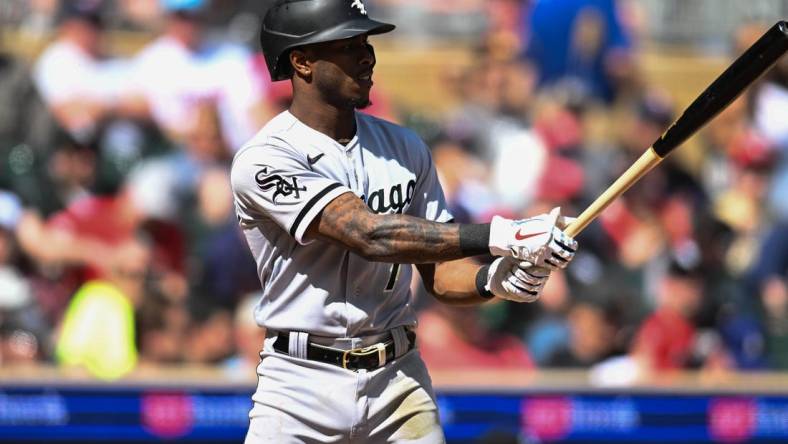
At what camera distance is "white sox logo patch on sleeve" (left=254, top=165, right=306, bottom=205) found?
3.58 meters

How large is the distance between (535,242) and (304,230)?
2.04 feet

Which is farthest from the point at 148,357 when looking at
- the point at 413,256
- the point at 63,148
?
the point at 413,256

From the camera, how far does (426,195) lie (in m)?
3.96

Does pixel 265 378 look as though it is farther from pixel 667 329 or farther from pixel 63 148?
pixel 63 148

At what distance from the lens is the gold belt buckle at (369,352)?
3.69 meters

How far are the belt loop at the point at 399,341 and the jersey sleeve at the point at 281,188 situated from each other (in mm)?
393

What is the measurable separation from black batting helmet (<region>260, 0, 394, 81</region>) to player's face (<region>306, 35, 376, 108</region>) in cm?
5

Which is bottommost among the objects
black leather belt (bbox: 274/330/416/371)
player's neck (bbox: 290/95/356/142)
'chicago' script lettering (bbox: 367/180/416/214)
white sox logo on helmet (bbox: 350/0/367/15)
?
black leather belt (bbox: 274/330/416/371)

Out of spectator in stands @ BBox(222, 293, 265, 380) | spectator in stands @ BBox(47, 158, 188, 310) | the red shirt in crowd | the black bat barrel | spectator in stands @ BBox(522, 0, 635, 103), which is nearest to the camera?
the black bat barrel

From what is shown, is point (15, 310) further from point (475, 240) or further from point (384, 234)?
point (475, 240)

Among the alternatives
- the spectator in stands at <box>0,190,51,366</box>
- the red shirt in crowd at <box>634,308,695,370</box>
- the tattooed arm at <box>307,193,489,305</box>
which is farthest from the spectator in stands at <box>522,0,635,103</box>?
the tattooed arm at <box>307,193,489,305</box>

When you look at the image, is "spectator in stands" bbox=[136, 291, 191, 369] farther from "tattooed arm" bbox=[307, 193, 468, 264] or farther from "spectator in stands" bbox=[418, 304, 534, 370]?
"tattooed arm" bbox=[307, 193, 468, 264]

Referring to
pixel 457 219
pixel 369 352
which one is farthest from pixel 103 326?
pixel 369 352

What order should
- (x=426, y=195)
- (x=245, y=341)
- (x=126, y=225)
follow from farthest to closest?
(x=126, y=225)
(x=245, y=341)
(x=426, y=195)
